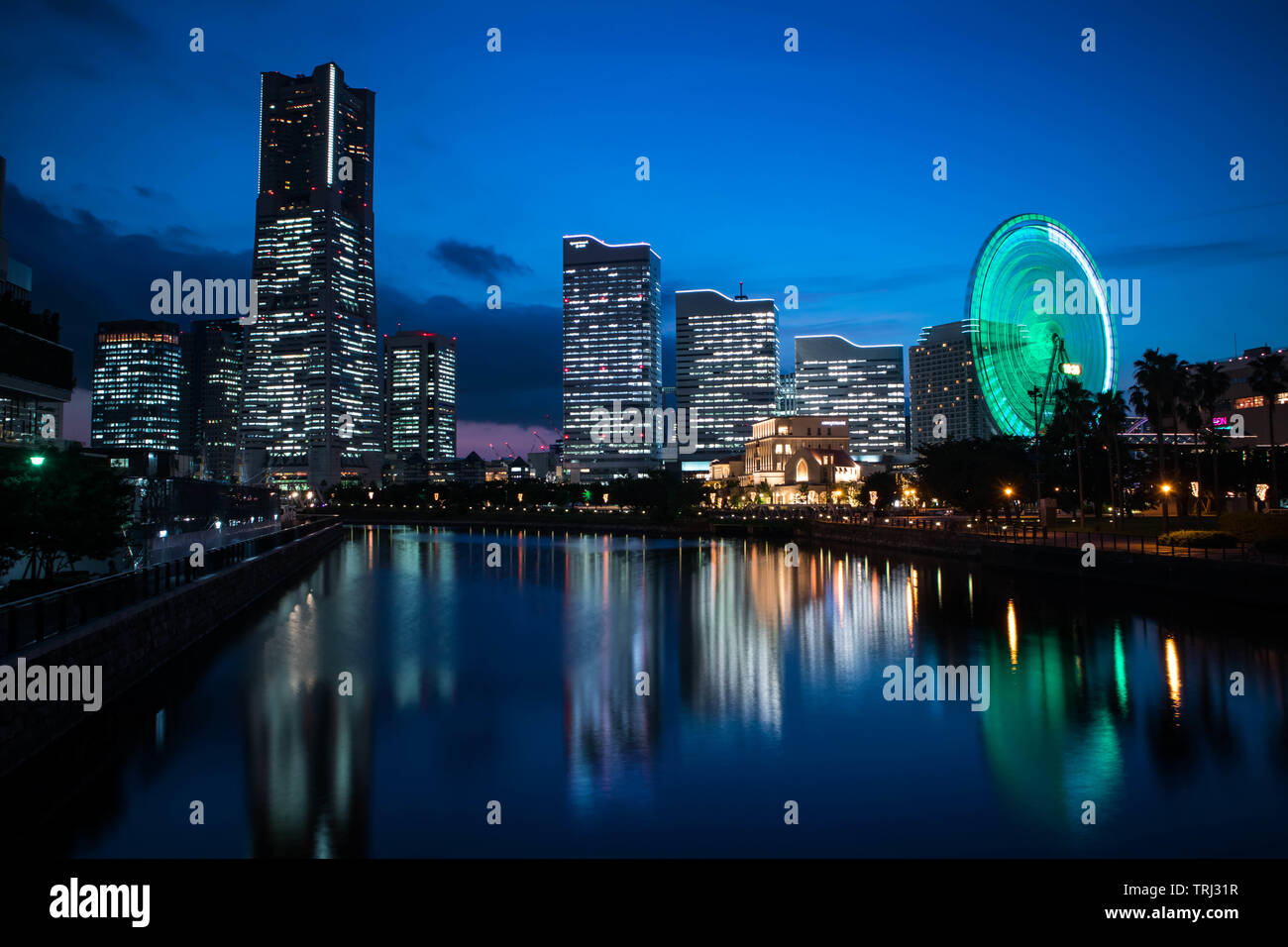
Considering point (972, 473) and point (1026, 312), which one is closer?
point (972, 473)

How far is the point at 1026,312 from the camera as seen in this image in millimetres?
82312

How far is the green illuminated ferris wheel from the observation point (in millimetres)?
80812

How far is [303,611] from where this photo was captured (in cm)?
3819

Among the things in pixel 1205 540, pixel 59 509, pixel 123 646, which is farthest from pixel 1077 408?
pixel 123 646

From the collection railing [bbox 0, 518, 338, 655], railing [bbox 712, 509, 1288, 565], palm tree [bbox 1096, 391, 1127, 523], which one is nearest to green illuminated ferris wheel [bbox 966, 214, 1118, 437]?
palm tree [bbox 1096, 391, 1127, 523]

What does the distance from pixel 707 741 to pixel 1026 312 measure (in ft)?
252

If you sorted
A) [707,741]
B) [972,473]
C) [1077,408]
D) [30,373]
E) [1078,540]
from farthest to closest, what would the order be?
[1077,408] < [972,473] < [1078,540] < [30,373] < [707,741]

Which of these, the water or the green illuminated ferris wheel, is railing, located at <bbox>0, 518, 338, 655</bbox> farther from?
the green illuminated ferris wheel

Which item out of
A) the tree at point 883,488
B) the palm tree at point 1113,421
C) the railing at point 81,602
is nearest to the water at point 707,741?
the railing at point 81,602

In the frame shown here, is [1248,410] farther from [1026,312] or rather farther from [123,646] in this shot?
[123,646]

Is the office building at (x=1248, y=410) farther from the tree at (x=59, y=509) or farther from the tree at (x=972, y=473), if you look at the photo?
the tree at (x=59, y=509)

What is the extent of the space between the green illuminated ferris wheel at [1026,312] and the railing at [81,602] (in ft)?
234
